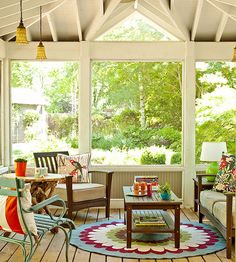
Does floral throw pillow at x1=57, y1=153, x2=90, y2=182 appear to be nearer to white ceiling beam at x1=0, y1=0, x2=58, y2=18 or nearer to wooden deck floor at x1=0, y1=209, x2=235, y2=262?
wooden deck floor at x1=0, y1=209, x2=235, y2=262

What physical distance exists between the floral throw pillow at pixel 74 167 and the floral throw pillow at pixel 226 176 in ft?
6.63

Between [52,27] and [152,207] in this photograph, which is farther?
[52,27]

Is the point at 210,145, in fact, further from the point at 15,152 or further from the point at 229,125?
the point at 15,152

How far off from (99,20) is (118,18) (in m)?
0.50

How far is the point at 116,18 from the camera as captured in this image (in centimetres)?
869

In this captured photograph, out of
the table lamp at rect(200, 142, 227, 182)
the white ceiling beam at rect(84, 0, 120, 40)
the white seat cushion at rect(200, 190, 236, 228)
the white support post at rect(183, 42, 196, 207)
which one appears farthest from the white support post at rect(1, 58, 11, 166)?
the white seat cushion at rect(200, 190, 236, 228)

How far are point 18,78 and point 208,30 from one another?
10.6ft

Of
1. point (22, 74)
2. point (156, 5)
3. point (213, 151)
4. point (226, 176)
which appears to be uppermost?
point (156, 5)

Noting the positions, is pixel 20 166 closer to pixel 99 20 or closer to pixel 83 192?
pixel 83 192

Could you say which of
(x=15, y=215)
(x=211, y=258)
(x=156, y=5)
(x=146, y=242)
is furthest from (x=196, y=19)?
(x=15, y=215)

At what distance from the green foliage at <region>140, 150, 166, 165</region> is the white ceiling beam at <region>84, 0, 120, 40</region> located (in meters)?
2.13

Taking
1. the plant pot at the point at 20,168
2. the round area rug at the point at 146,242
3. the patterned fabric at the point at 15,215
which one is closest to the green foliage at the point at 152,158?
the round area rug at the point at 146,242

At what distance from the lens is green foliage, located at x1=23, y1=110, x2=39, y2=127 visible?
28.9 ft

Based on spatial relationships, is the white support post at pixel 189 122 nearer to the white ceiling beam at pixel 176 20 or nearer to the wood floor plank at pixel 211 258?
the white ceiling beam at pixel 176 20
